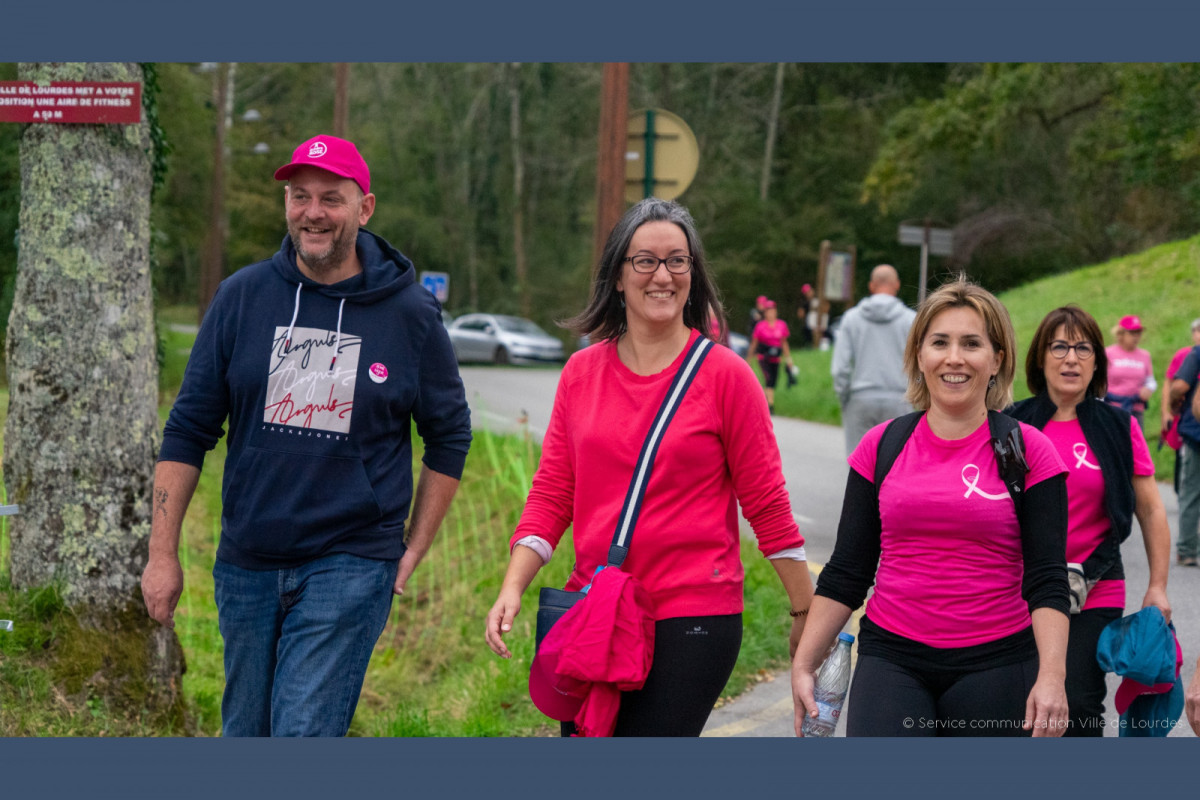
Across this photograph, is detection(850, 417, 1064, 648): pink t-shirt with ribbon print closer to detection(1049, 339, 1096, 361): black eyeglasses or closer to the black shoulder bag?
the black shoulder bag

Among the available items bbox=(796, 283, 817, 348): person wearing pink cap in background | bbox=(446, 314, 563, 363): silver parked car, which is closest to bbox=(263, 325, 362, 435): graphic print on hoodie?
bbox=(446, 314, 563, 363): silver parked car

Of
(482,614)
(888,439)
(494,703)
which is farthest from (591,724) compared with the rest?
(482,614)

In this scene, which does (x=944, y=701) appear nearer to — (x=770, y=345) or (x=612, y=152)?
(x=612, y=152)

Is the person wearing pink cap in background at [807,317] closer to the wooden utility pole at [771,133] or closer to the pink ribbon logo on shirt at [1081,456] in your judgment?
the wooden utility pole at [771,133]

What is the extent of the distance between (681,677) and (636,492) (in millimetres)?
434

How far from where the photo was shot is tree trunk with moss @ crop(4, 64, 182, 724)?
5.28m

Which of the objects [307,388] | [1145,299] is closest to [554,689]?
[307,388]

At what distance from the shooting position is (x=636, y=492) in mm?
3014

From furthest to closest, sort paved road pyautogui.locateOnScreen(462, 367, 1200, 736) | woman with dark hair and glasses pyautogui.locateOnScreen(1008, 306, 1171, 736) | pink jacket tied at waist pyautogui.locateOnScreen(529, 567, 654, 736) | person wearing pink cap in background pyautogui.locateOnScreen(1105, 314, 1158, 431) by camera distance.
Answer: person wearing pink cap in background pyautogui.locateOnScreen(1105, 314, 1158, 431), paved road pyautogui.locateOnScreen(462, 367, 1200, 736), woman with dark hair and glasses pyautogui.locateOnScreen(1008, 306, 1171, 736), pink jacket tied at waist pyautogui.locateOnScreen(529, 567, 654, 736)

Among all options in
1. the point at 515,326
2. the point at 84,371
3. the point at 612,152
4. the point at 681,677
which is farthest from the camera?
the point at 515,326

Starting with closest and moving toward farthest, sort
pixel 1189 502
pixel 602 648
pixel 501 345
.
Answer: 1. pixel 602 648
2. pixel 1189 502
3. pixel 501 345

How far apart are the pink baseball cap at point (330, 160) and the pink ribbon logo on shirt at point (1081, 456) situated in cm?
218

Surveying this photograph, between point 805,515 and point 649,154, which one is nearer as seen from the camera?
point 649,154

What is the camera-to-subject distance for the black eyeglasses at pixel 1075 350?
399 cm
